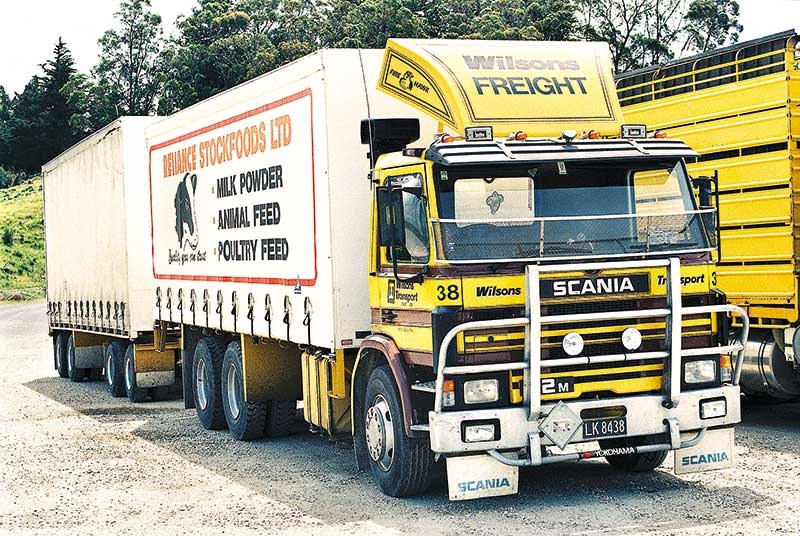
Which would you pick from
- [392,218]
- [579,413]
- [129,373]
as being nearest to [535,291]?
[579,413]

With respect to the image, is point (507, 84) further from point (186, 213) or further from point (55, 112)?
point (55, 112)

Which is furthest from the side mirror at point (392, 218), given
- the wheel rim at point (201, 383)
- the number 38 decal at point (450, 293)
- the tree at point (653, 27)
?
the tree at point (653, 27)

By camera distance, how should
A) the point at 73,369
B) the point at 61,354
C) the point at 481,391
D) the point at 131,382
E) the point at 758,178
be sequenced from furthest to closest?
1. the point at 61,354
2. the point at 73,369
3. the point at 131,382
4. the point at 758,178
5. the point at 481,391

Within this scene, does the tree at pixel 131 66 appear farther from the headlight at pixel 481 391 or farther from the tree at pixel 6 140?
the headlight at pixel 481 391

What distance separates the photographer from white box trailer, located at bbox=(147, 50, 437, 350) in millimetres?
10664

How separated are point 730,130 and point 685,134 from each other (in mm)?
849

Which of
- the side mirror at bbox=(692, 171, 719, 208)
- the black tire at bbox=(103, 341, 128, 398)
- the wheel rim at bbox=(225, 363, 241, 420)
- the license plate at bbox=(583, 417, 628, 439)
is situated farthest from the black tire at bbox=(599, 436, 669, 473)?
the black tire at bbox=(103, 341, 128, 398)

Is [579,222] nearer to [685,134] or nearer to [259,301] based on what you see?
[259,301]

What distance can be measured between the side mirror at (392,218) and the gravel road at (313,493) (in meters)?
2.09

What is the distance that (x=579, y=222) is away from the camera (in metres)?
9.15

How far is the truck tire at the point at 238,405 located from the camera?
1336cm

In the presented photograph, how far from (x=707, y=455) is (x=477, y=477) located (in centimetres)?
198

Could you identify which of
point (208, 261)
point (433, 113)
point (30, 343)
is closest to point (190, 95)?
point (30, 343)

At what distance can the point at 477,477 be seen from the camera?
8898mm
